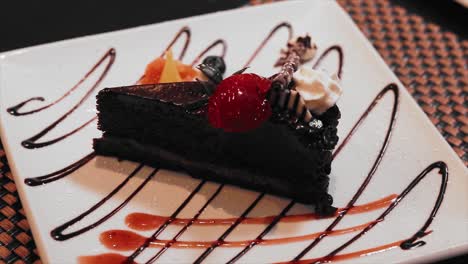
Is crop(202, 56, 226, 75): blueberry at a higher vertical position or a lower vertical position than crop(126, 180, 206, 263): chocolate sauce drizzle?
higher

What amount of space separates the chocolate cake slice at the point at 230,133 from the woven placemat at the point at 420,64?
41 cm

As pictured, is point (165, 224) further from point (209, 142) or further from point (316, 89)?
point (316, 89)

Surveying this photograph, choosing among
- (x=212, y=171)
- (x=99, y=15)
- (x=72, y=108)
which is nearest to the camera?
(x=212, y=171)

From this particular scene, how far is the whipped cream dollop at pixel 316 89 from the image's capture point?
78.5 inches

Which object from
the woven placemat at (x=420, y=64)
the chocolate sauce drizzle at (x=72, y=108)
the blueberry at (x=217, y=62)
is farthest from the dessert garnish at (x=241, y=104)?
the woven placemat at (x=420, y=64)

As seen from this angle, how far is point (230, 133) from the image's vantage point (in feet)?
6.93

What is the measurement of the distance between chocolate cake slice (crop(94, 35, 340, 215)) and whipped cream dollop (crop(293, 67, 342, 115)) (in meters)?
0.03

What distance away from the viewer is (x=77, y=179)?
2.09 meters

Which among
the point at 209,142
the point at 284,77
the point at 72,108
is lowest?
the point at 209,142

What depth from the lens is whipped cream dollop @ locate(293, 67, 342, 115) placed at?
199 cm

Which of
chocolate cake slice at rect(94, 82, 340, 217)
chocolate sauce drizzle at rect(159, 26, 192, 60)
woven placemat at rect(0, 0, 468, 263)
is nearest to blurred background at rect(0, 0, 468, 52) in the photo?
woven placemat at rect(0, 0, 468, 263)

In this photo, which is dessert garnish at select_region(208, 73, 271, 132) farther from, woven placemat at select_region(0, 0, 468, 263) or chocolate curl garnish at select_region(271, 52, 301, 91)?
woven placemat at select_region(0, 0, 468, 263)

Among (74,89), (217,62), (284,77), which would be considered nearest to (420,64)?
(217,62)

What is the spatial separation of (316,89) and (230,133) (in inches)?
13.9
